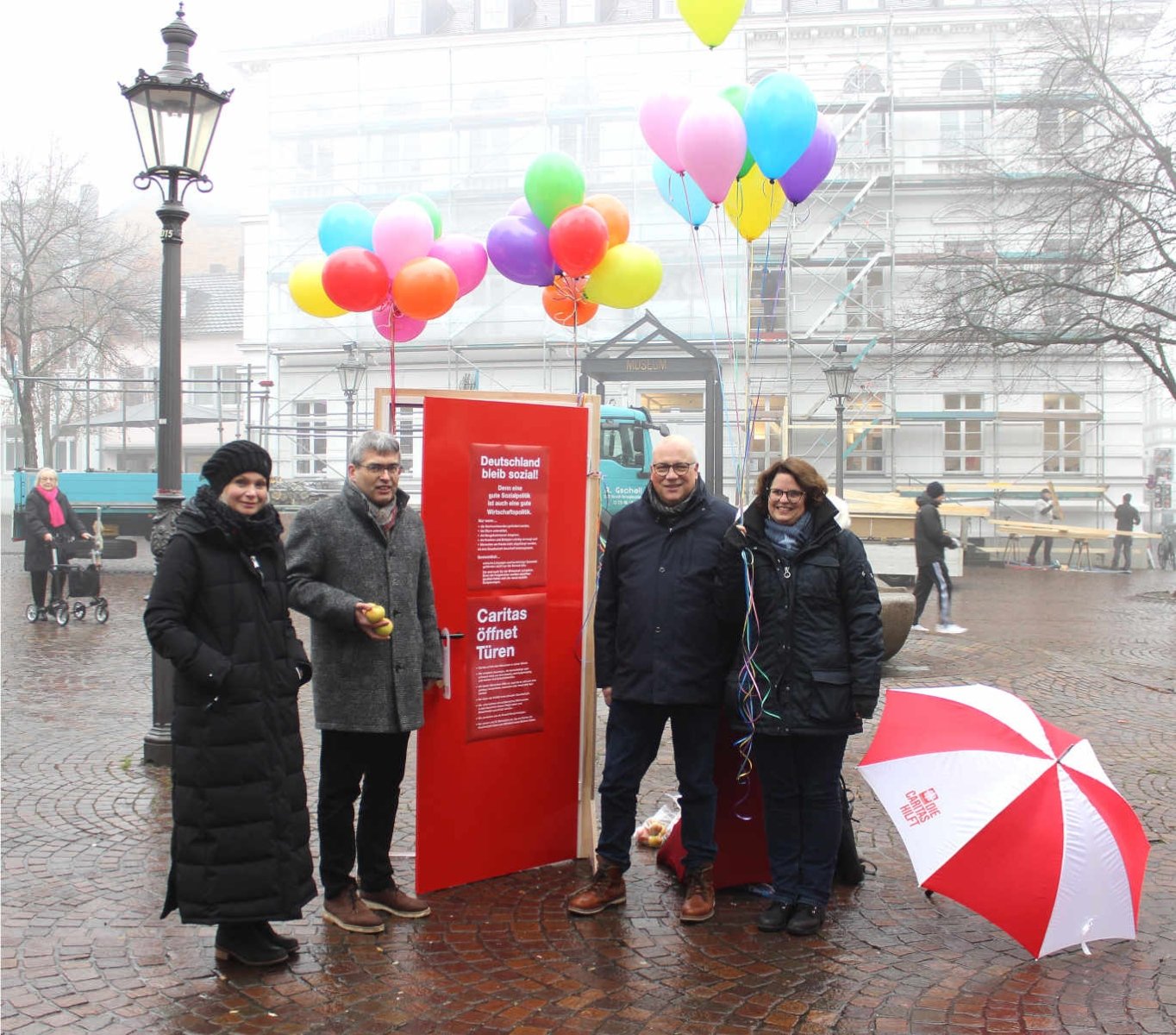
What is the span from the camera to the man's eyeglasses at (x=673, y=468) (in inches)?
180

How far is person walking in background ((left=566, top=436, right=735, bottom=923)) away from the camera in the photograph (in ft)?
14.8

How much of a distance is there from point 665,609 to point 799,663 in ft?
1.85

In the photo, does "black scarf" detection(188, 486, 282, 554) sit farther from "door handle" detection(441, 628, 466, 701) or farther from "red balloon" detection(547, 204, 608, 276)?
"red balloon" detection(547, 204, 608, 276)

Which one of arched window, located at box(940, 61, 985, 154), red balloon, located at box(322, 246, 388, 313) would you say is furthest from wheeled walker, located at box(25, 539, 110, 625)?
arched window, located at box(940, 61, 985, 154)

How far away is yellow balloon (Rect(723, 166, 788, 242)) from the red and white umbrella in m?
2.72

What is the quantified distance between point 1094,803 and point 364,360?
2618 cm

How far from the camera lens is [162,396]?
6824 mm

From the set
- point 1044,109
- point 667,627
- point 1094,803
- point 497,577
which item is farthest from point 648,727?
point 1044,109

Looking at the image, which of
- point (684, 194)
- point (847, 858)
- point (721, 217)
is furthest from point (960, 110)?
point (847, 858)

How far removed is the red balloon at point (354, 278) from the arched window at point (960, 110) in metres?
27.8

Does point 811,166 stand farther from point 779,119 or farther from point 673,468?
point 673,468

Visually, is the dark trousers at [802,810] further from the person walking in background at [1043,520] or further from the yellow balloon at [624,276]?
the person walking in background at [1043,520]

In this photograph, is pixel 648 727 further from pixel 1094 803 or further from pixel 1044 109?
pixel 1044 109

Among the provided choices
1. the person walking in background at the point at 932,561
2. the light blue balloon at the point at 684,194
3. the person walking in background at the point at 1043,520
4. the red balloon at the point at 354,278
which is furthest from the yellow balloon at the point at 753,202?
the person walking in background at the point at 1043,520
